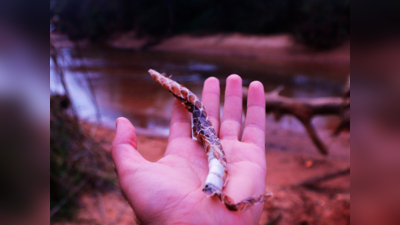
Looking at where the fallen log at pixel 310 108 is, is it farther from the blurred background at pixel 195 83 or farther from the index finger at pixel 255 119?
the index finger at pixel 255 119

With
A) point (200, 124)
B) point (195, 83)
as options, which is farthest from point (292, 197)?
point (195, 83)

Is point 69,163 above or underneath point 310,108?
above

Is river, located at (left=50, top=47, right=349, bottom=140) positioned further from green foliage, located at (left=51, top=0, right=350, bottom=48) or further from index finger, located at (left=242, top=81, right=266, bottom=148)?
index finger, located at (left=242, top=81, right=266, bottom=148)

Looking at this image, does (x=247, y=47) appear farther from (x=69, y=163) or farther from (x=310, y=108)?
(x=69, y=163)

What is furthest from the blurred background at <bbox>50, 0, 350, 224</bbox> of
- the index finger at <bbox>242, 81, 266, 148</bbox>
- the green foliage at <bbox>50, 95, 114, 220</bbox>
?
the index finger at <bbox>242, 81, 266, 148</bbox>

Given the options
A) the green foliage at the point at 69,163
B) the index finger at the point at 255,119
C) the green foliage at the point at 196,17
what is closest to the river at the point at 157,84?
the green foliage at the point at 69,163

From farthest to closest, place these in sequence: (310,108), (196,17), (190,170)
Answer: (196,17) < (310,108) < (190,170)
